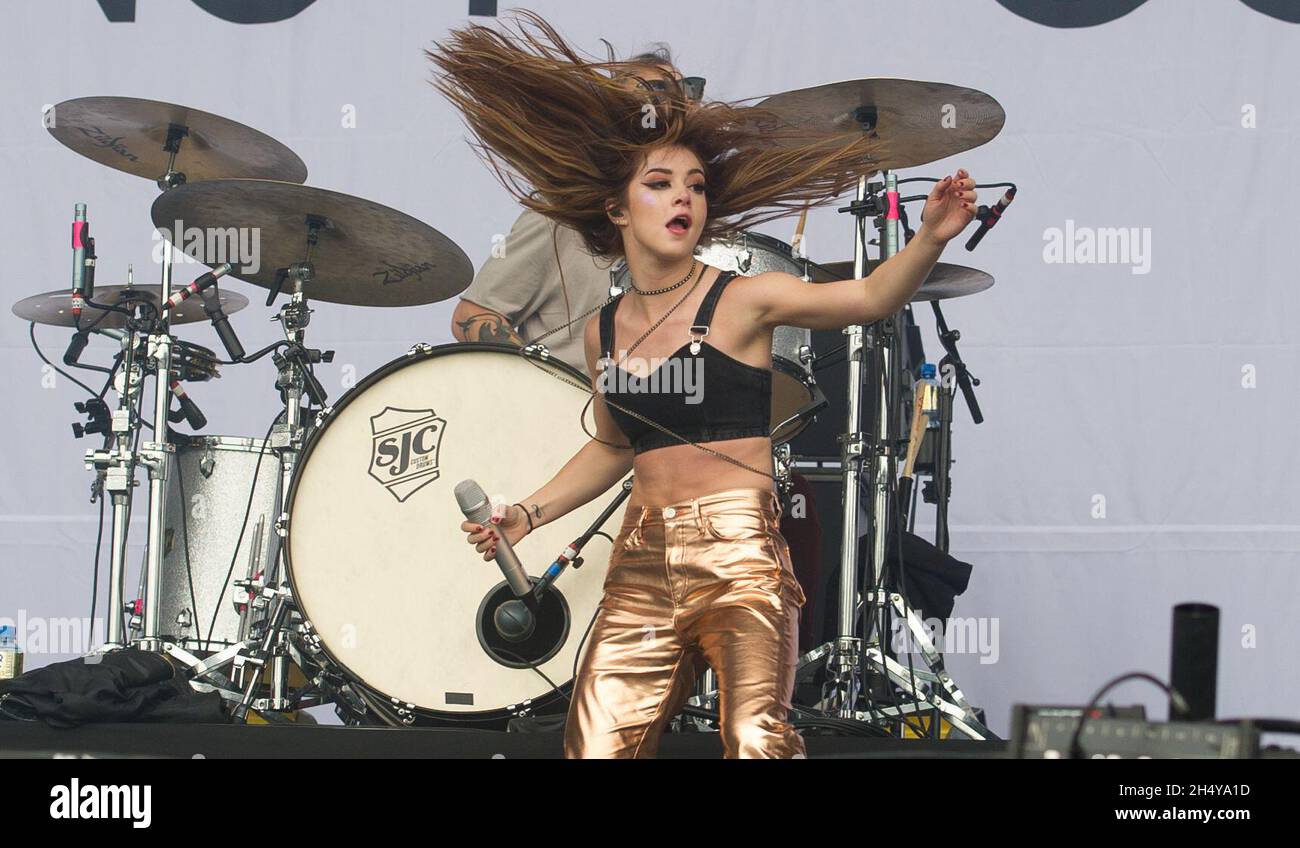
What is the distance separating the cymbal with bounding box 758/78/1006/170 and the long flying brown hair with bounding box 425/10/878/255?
2.42 feet

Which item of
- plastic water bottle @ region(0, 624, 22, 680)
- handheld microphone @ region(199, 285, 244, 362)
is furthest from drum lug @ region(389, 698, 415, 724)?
plastic water bottle @ region(0, 624, 22, 680)

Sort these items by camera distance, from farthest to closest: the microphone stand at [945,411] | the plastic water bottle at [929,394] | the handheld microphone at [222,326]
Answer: the microphone stand at [945,411]
the plastic water bottle at [929,394]
the handheld microphone at [222,326]

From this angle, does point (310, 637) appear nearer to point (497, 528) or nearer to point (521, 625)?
point (521, 625)

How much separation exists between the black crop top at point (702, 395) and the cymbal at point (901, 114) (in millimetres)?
1337

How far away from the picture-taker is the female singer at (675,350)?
2787 mm

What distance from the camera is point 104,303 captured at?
16.5 feet

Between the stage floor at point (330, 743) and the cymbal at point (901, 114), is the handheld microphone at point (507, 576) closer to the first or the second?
the stage floor at point (330, 743)

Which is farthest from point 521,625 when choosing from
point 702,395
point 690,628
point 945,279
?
point 945,279

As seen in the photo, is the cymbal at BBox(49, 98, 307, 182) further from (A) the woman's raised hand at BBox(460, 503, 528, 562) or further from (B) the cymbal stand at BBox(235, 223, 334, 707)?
(A) the woman's raised hand at BBox(460, 503, 528, 562)

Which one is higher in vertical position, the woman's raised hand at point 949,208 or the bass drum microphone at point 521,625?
the woman's raised hand at point 949,208

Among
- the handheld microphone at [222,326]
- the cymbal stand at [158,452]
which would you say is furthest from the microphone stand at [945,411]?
the cymbal stand at [158,452]
